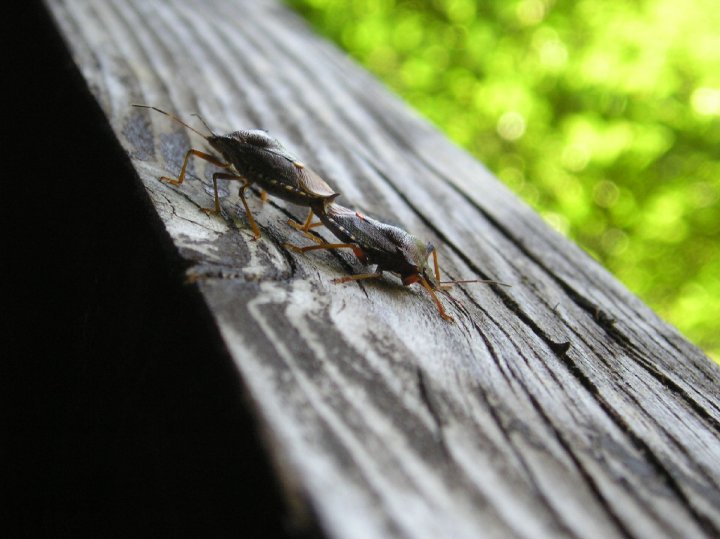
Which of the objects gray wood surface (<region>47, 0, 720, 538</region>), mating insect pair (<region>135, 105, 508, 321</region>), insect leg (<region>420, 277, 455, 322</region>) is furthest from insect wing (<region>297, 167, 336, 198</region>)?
insect leg (<region>420, 277, 455, 322</region>)

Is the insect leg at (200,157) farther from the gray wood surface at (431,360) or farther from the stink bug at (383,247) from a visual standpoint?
the stink bug at (383,247)

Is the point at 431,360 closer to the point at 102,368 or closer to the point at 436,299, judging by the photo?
the point at 436,299

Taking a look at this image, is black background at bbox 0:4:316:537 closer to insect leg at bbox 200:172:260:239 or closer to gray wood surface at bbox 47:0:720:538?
gray wood surface at bbox 47:0:720:538

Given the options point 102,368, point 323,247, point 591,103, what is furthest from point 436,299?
point 591,103

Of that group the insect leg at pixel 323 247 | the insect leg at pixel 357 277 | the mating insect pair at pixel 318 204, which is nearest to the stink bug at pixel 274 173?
the mating insect pair at pixel 318 204

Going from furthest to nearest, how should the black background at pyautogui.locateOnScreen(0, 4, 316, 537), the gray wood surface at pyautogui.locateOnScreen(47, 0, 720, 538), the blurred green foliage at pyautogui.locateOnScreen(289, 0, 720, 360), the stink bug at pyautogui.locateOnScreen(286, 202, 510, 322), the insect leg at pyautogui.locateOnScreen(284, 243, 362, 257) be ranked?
the blurred green foliage at pyautogui.locateOnScreen(289, 0, 720, 360) → the stink bug at pyautogui.locateOnScreen(286, 202, 510, 322) → the insect leg at pyautogui.locateOnScreen(284, 243, 362, 257) → the black background at pyautogui.locateOnScreen(0, 4, 316, 537) → the gray wood surface at pyautogui.locateOnScreen(47, 0, 720, 538)

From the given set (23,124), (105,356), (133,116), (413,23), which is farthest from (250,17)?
(105,356)
